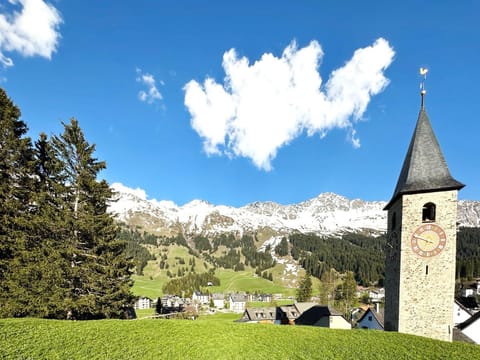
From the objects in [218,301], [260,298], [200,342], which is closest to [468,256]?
[260,298]

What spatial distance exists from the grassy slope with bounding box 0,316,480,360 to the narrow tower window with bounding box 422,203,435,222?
7311 mm

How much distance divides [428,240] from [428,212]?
2.35 metres

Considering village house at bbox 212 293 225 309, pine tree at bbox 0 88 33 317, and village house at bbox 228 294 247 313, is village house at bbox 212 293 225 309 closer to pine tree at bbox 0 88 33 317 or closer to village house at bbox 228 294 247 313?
village house at bbox 228 294 247 313

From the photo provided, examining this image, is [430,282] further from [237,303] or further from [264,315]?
[237,303]

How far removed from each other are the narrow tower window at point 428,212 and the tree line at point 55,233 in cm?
2300

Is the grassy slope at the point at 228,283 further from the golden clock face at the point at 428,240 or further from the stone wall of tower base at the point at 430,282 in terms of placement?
the golden clock face at the point at 428,240

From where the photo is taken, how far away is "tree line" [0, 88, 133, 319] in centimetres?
1717

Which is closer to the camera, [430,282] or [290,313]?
[430,282]

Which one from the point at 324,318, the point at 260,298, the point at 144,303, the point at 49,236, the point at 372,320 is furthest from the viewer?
the point at 260,298

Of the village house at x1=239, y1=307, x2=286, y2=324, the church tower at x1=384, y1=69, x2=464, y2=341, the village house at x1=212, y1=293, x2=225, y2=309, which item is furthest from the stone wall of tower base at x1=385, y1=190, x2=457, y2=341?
the village house at x1=212, y1=293, x2=225, y2=309

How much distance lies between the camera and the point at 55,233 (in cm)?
1975

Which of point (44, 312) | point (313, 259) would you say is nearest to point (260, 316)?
point (44, 312)

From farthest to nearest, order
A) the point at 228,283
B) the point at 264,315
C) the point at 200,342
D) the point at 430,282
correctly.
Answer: the point at 228,283 < the point at 264,315 < the point at 430,282 < the point at 200,342

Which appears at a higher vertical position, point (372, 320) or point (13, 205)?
point (13, 205)
